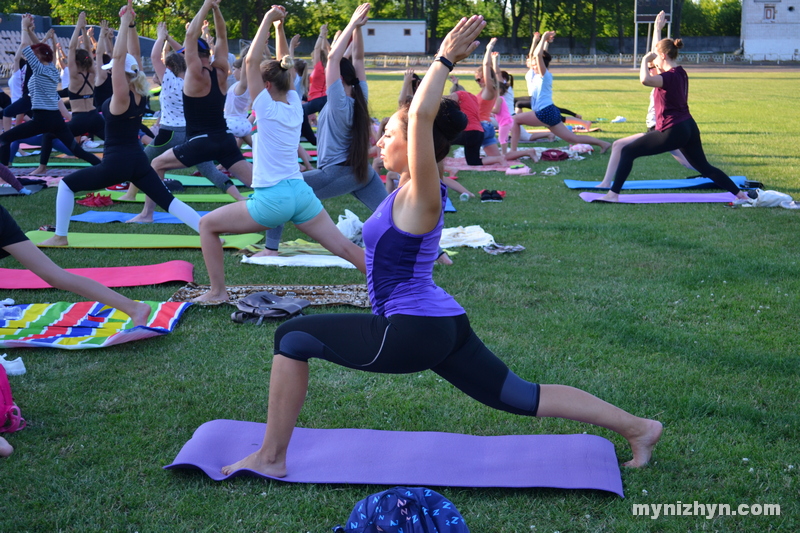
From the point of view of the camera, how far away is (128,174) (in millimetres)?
6383

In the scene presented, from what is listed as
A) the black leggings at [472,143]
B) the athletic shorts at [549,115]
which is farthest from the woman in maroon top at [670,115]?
the athletic shorts at [549,115]

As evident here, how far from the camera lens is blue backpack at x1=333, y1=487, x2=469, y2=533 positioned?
2.46 m

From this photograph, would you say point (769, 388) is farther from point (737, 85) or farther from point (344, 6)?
point (344, 6)

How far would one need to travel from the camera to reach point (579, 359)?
431 cm

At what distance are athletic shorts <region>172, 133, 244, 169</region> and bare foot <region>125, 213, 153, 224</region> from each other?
4.08 feet

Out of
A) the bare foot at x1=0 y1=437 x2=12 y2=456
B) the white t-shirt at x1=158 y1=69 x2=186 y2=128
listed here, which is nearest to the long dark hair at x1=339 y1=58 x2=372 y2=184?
the white t-shirt at x1=158 y1=69 x2=186 y2=128

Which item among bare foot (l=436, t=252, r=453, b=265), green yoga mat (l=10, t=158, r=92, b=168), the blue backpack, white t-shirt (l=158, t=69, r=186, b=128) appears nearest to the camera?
the blue backpack

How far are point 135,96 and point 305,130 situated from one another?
227 inches

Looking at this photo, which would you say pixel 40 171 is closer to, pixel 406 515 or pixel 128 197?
pixel 128 197

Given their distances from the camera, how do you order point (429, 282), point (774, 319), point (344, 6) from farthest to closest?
point (344, 6)
point (774, 319)
point (429, 282)

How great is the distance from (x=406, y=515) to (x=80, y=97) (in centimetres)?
983

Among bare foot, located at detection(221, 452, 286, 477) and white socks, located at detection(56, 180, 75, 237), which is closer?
bare foot, located at detection(221, 452, 286, 477)

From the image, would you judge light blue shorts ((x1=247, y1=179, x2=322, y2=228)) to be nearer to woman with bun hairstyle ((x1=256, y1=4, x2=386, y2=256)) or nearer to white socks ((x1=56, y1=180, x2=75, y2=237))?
woman with bun hairstyle ((x1=256, y1=4, x2=386, y2=256))

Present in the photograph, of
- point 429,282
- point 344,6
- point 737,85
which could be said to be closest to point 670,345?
point 429,282
